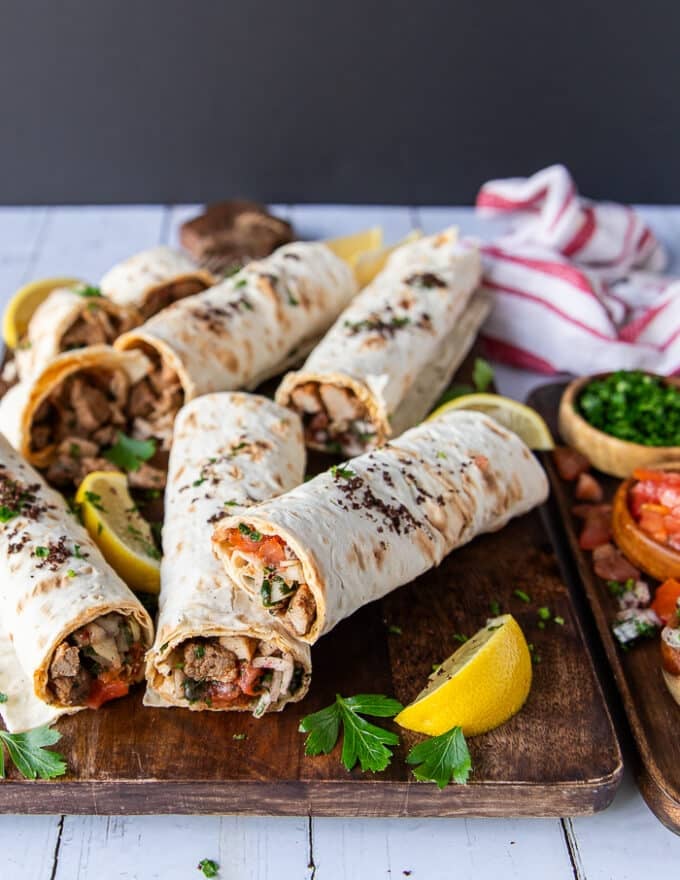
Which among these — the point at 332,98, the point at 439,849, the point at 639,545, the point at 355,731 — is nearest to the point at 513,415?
the point at 639,545

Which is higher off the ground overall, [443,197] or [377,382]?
[377,382]

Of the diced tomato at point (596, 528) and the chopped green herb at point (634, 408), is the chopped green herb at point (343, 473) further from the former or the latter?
the chopped green herb at point (634, 408)

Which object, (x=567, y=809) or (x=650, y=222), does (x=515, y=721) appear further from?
(x=650, y=222)

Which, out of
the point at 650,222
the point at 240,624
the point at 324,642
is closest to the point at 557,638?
the point at 324,642

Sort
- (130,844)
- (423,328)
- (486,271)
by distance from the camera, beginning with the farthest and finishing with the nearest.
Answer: (486,271) < (423,328) < (130,844)

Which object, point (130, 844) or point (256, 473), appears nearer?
point (130, 844)

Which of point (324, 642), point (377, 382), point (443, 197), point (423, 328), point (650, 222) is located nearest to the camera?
point (324, 642)

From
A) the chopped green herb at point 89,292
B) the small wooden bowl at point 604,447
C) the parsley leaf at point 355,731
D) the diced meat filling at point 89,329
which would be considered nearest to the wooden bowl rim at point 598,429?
the small wooden bowl at point 604,447
